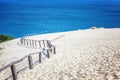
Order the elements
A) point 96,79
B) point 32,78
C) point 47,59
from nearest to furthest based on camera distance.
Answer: point 96,79 → point 32,78 → point 47,59

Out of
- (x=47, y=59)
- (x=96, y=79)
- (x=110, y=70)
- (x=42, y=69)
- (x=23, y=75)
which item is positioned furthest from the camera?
(x=47, y=59)

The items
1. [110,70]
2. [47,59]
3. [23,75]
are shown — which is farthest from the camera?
[47,59]

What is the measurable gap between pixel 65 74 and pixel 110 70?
2.29 m

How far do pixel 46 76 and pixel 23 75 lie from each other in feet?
5.19

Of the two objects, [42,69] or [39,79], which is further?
[42,69]

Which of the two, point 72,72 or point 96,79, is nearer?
point 96,79

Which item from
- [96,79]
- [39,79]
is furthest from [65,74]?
[96,79]

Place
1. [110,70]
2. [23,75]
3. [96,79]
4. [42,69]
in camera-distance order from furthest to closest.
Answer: [42,69] < [23,75] < [110,70] < [96,79]

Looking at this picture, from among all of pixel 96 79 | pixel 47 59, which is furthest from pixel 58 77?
pixel 47 59

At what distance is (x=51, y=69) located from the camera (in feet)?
48.3

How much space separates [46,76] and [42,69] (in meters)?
2.00

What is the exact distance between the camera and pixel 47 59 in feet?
61.9

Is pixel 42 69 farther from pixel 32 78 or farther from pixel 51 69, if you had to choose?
pixel 32 78

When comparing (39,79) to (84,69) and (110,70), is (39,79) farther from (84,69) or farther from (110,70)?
(110,70)
